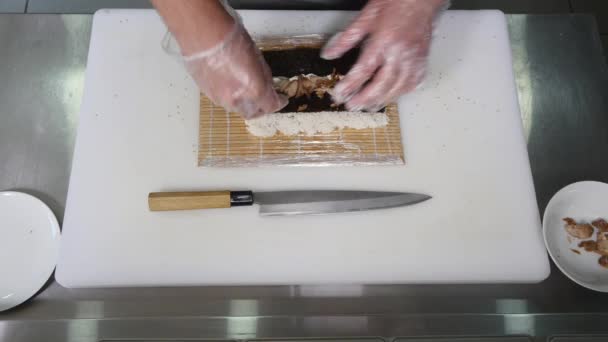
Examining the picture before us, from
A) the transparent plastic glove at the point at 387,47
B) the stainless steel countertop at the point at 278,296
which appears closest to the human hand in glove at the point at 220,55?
the transparent plastic glove at the point at 387,47

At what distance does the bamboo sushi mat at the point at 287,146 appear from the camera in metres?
0.83

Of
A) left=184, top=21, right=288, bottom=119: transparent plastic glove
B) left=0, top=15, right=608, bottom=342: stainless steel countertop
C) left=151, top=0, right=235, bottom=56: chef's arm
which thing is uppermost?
left=151, top=0, right=235, bottom=56: chef's arm

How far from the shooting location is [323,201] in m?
0.79

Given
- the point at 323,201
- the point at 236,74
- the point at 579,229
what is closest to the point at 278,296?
the point at 323,201

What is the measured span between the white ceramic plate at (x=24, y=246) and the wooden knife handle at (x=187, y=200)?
0.73 feet

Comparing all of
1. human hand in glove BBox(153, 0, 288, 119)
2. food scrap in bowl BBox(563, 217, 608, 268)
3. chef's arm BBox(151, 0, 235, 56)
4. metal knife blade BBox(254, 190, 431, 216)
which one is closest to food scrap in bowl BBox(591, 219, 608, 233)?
food scrap in bowl BBox(563, 217, 608, 268)

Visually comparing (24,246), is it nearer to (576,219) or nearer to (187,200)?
(187,200)

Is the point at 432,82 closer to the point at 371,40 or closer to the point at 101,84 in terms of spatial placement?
the point at 371,40

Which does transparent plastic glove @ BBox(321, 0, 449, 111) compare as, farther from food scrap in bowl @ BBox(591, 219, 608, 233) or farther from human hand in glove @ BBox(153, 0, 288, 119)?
food scrap in bowl @ BBox(591, 219, 608, 233)

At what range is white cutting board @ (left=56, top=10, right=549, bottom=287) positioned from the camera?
30.8 inches

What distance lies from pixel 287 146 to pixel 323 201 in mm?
142

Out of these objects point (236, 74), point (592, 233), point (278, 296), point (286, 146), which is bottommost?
point (278, 296)

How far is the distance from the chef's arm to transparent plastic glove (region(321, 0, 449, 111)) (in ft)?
0.68

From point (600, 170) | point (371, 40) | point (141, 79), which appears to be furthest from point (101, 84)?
point (600, 170)
